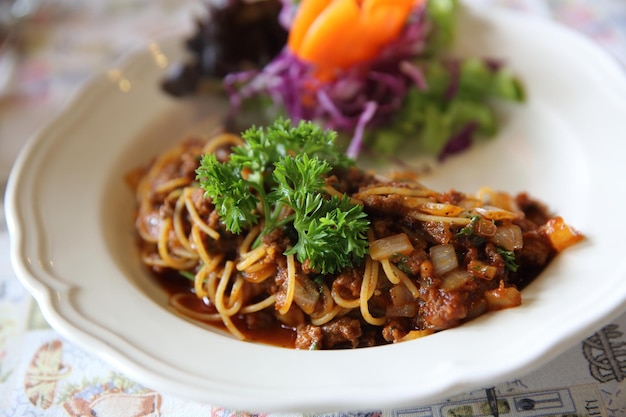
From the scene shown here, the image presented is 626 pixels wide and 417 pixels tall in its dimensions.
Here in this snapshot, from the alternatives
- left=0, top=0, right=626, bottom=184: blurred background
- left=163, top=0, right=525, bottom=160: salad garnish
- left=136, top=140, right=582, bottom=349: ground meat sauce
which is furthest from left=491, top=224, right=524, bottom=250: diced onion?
left=0, top=0, right=626, bottom=184: blurred background

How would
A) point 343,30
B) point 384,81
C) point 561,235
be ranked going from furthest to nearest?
point 384,81 → point 343,30 → point 561,235

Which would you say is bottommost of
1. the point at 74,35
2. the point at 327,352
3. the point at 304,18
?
the point at 74,35

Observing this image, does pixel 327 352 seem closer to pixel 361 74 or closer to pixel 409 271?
pixel 409 271

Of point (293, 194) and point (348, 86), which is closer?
point (293, 194)

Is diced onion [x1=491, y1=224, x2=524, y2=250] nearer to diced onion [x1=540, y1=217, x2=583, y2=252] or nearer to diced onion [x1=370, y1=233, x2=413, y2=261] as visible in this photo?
diced onion [x1=540, y1=217, x2=583, y2=252]

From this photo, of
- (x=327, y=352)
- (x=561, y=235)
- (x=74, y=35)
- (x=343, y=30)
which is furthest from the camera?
(x=74, y=35)

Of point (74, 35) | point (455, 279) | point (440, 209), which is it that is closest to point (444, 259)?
point (455, 279)

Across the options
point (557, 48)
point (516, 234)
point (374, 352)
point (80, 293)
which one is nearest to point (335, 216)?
point (374, 352)

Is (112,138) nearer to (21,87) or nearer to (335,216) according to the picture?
(21,87)
